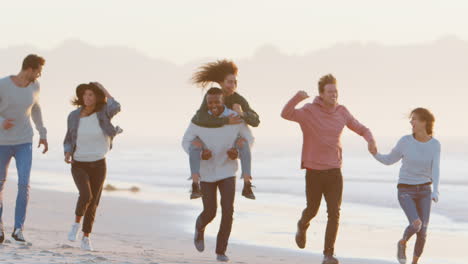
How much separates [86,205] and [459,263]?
4.41 m

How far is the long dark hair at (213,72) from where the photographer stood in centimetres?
910

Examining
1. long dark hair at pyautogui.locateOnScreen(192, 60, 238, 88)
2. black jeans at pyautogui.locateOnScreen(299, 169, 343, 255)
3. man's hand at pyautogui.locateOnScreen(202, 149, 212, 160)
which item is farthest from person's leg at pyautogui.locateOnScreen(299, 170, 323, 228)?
long dark hair at pyautogui.locateOnScreen(192, 60, 238, 88)

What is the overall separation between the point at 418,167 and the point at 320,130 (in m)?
1.09

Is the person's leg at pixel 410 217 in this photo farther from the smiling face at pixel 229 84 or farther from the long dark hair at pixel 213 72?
the long dark hair at pixel 213 72

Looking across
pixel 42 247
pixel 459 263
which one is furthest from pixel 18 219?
pixel 459 263

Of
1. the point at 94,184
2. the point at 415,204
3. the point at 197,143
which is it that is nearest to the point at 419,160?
the point at 415,204

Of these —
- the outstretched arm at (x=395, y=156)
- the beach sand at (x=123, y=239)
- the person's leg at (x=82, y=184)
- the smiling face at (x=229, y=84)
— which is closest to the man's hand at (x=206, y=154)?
the smiling face at (x=229, y=84)

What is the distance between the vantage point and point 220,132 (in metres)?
8.98

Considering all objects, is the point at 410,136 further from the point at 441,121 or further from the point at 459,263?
the point at 441,121

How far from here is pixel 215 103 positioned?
892 centimetres

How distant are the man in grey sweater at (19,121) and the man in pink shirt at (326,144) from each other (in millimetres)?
2703

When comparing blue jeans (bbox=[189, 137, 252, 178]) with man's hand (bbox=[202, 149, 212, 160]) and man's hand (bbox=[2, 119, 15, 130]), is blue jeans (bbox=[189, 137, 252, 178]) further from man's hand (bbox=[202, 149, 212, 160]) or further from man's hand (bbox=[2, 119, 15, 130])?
man's hand (bbox=[2, 119, 15, 130])

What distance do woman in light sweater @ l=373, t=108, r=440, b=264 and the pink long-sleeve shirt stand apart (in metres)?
0.44

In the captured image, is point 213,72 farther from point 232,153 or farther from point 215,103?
point 232,153
